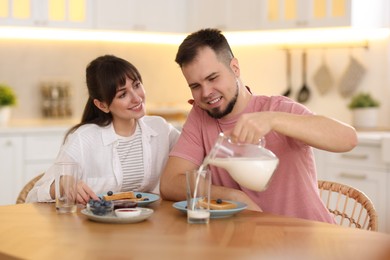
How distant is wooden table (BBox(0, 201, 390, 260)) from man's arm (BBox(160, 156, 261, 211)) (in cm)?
14

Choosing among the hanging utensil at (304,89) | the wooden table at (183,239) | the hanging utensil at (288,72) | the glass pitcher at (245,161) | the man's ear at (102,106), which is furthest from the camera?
the hanging utensil at (288,72)

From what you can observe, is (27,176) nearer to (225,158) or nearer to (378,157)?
(378,157)

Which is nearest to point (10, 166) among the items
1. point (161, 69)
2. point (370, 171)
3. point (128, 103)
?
point (161, 69)

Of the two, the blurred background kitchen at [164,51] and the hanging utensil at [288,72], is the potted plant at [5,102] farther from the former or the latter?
the hanging utensil at [288,72]

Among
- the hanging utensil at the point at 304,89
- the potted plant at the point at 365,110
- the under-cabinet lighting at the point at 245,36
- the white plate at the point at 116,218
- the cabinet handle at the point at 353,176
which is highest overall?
the under-cabinet lighting at the point at 245,36

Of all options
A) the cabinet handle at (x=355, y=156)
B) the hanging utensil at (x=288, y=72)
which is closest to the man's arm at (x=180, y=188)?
the cabinet handle at (x=355, y=156)

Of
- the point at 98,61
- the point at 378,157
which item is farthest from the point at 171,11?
the point at 98,61

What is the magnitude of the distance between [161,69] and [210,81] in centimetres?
355

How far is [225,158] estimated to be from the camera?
1957mm

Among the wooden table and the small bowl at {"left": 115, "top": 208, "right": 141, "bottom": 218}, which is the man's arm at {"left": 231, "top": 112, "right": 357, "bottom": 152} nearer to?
the wooden table

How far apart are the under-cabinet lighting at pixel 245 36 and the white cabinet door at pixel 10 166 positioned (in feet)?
3.04

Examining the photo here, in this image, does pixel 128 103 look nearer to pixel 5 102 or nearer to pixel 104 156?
pixel 104 156

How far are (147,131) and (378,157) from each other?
191 centimetres

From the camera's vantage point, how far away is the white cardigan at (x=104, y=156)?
2.65m
